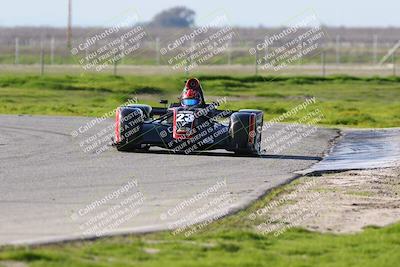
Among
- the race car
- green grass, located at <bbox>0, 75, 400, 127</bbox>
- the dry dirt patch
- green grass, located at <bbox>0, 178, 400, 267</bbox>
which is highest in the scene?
green grass, located at <bbox>0, 178, 400, 267</bbox>

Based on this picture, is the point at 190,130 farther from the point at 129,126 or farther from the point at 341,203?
the point at 341,203

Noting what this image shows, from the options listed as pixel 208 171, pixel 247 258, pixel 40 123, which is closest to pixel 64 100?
pixel 40 123

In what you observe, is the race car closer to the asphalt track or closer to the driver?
the driver

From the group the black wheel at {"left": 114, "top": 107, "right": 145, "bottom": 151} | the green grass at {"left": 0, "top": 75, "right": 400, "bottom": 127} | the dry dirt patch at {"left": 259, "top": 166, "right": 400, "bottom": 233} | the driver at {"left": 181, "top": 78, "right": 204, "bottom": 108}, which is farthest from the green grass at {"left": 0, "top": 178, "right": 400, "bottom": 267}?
the green grass at {"left": 0, "top": 75, "right": 400, "bottom": 127}

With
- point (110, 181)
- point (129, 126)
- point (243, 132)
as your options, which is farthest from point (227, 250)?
point (129, 126)

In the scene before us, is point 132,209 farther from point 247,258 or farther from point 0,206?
point 247,258

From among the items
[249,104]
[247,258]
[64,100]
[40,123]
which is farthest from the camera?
[64,100]

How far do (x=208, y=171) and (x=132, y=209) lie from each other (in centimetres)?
475

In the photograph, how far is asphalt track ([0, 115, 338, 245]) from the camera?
12.5 m

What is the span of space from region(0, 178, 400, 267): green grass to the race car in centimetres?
875

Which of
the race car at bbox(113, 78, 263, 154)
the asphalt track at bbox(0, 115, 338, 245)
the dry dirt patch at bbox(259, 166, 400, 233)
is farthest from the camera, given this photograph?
the race car at bbox(113, 78, 263, 154)

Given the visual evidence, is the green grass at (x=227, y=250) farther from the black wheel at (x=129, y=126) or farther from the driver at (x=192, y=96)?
the driver at (x=192, y=96)

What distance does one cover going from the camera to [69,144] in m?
23.4

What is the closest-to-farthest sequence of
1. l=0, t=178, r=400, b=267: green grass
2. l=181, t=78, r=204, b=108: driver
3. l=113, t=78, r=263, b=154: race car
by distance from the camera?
l=0, t=178, r=400, b=267: green grass
l=113, t=78, r=263, b=154: race car
l=181, t=78, r=204, b=108: driver
